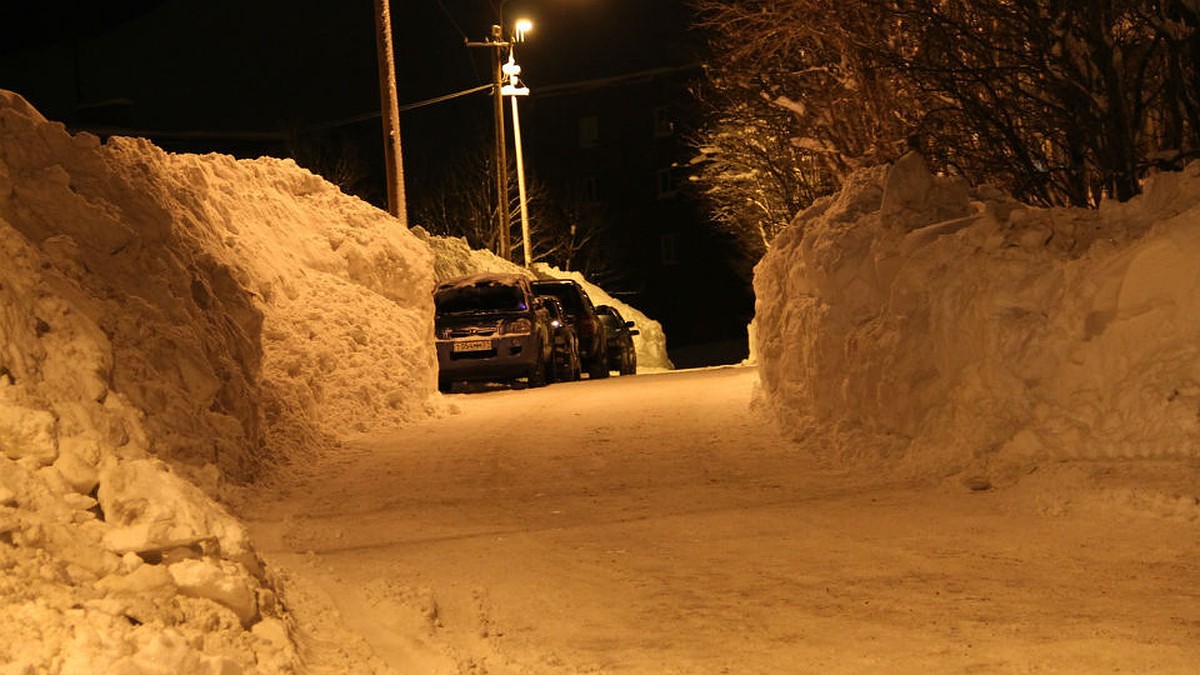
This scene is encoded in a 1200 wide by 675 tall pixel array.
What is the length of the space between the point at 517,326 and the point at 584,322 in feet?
19.7

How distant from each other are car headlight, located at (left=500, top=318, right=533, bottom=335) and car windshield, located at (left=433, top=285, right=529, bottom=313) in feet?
1.03

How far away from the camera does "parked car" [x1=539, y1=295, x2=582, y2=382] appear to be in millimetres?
24978

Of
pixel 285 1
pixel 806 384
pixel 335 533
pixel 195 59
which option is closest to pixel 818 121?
pixel 806 384

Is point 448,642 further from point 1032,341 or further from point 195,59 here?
point 195,59

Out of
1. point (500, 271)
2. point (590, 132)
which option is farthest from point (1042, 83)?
point (590, 132)

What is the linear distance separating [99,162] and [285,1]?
50937mm

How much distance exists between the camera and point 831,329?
13.8m

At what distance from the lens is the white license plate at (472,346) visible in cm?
2172

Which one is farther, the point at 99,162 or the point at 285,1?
the point at 285,1

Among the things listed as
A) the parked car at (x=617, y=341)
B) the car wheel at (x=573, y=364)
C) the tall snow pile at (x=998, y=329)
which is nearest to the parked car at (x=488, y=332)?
the car wheel at (x=573, y=364)

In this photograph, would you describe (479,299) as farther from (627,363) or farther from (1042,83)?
(1042,83)

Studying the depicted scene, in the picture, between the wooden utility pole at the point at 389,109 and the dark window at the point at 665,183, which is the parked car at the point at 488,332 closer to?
the wooden utility pole at the point at 389,109

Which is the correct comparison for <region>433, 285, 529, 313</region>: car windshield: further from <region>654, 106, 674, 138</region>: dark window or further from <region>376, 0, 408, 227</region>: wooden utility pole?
<region>654, 106, 674, 138</region>: dark window

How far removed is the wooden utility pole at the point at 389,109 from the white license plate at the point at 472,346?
8.41ft
